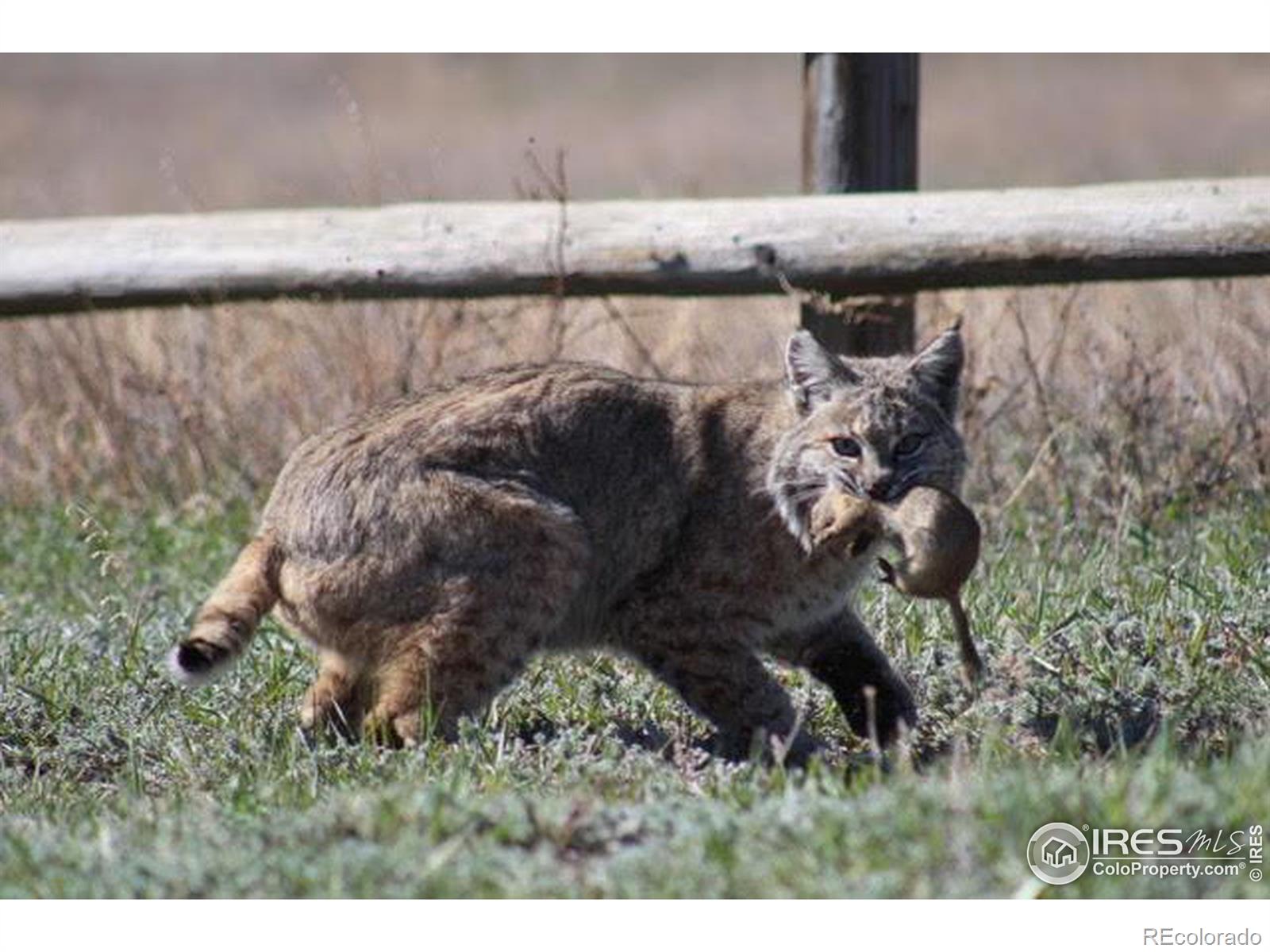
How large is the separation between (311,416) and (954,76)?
1861cm

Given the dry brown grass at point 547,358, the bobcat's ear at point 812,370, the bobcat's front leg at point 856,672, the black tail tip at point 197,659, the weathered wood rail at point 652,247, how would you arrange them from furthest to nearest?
the dry brown grass at point 547,358
the weathered wood rail at point 652,247
the bobcat's ear at point 812,370
the bobcat's front leg at point 856,672
the black tail tip at point 197,659

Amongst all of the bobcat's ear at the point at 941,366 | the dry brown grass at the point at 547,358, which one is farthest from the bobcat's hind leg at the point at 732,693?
the dry brown grass at the point at 547,358

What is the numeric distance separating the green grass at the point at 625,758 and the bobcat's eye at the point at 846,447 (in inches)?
26.6

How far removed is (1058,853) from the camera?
3.83m

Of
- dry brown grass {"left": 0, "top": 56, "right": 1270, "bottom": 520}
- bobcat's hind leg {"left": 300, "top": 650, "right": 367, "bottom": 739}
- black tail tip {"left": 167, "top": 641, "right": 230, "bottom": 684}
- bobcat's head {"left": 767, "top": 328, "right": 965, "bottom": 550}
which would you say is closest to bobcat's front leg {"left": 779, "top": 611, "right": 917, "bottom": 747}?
bobcat's head {"left": 767, "top": 328, "right": 965, "bottom": 550}

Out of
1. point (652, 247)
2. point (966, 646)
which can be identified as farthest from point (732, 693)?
point (652, 247)

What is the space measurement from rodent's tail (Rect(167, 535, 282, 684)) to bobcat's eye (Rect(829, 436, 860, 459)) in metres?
1.42

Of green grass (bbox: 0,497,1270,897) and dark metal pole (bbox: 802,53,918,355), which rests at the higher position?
dark metal pole (bbox: 802,53,918,355)

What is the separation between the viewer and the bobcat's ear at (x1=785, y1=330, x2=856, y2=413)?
233 inches

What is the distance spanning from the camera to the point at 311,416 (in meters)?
8.59

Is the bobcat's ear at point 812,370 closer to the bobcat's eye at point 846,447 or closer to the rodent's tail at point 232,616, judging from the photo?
the bobcat's eye at point 846,447

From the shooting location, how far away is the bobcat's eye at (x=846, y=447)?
19.0 feet

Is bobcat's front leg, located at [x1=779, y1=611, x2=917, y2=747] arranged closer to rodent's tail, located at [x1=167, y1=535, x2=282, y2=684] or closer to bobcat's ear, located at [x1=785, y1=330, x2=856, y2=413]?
bobcat's ear, located at [x1=785, y1=330, x2=856, y2=413]

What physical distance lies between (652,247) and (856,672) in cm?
181
